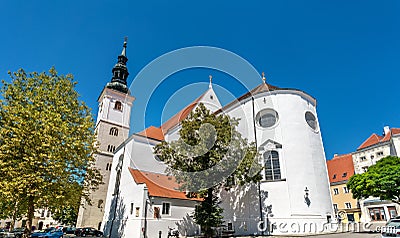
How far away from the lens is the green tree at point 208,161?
51.8 feet

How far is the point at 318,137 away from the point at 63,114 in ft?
63.8

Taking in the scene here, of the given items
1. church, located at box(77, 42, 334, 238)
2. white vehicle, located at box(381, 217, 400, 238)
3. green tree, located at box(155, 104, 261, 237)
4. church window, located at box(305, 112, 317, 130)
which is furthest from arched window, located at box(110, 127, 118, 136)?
white vehicle, located at box(381, 217, 400, 238)

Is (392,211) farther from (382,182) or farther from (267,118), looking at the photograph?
(267,118)

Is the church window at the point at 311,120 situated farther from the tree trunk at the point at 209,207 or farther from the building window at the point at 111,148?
the building window at the point at 111,148

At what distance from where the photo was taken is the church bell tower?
28.1m

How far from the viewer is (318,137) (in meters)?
20.4

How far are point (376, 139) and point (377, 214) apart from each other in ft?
36.1

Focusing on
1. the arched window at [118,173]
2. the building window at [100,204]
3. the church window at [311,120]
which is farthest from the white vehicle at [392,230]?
the building window at [100,204]

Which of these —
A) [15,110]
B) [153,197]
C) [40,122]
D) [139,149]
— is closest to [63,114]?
[40,122]

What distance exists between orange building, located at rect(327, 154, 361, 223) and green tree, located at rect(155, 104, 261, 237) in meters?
25.9

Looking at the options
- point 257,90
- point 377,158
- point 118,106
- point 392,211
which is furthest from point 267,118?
point 392,211

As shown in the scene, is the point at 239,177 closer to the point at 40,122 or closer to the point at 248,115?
the point at 248,115

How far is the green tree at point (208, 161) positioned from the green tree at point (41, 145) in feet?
18.3

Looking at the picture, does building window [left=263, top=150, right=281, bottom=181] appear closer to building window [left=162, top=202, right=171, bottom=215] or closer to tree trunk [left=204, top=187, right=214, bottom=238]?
tree trunk [left=204, top=187, right=214, bottom=238]
